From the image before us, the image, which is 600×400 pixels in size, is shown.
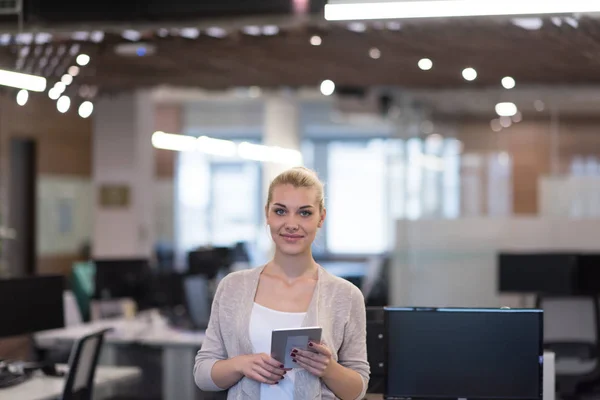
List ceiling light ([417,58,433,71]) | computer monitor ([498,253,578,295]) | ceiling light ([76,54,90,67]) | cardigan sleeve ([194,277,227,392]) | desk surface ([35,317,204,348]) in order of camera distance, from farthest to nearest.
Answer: computer monitor ([498,253,578,295]) < ceiling light ([417,58,433,71]) < desk surface ([35,317,204,348]) < ceiling light ([76,54,90,67]) < cardigan sleeve ([194,277,227,392])

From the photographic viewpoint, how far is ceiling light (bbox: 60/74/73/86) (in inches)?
246

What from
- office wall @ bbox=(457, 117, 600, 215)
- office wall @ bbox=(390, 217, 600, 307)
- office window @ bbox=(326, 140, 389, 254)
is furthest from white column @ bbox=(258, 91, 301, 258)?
office wall @ bbox=(457, 117, 600, 215)

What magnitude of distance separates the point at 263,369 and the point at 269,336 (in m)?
0.13

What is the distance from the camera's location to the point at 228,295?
3.20m

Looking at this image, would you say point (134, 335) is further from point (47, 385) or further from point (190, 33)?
point (190, 33)

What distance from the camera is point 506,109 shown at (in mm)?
10305

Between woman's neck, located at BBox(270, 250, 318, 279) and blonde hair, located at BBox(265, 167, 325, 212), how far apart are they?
0.59ft

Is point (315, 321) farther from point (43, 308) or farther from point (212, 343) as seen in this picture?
point (43, 308)

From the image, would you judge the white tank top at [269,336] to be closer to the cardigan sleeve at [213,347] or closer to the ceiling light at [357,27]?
the cardigan sleeve at [213,347]

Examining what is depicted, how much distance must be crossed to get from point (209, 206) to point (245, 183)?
93 centimetres

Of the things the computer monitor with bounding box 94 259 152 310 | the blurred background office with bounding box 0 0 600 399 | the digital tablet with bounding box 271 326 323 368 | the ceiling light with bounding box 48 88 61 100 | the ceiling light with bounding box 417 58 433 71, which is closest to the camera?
the digital tablet with bounding box 271 326 323 368

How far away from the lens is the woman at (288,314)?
310 cm

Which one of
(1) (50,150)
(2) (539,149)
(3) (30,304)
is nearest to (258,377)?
(3) (30,304)

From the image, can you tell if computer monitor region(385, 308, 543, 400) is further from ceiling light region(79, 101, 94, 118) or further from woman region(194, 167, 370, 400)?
ceiling light region(79, 101, 94, 118)
